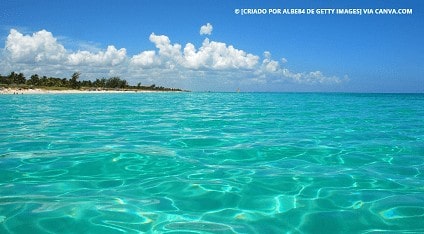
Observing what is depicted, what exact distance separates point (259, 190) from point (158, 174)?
1.74 metres

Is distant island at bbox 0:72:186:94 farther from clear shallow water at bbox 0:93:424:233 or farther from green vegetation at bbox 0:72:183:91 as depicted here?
clear shallow water at bbox 0:93:424:233

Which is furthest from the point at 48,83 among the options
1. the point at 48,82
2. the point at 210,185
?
the point at 210,185

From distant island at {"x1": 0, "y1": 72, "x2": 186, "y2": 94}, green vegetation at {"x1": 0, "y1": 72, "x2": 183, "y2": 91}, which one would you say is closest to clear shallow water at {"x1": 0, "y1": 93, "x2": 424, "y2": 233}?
distant island at {"x1": 0, "y1": 72, "x2": 186, "y2": 94}

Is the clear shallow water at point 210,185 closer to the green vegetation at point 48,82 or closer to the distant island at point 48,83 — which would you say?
the distant island at point 48,83

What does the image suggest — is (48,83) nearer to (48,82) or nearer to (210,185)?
(48,82)

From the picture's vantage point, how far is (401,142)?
833 centimetres

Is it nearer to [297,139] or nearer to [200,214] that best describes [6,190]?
[200,214]

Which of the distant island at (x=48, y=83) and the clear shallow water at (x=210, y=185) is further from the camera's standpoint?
the distant island at (x=48, y=83)

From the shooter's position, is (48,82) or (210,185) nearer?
(210,185)

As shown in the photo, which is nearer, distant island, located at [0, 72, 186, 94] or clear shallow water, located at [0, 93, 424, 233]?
clear shallow water, located at [0, 93, 424, 233]

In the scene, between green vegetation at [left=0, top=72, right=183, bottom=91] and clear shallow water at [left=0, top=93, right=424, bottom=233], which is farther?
green vegetation at [left=0, top=72, right=183, bottom=91]

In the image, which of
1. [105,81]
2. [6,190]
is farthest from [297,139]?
[105,81]

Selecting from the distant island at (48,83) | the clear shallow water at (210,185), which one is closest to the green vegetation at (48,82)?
the distant island at (48,83)

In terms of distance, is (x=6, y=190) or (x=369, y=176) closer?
(x=6, y=190)
